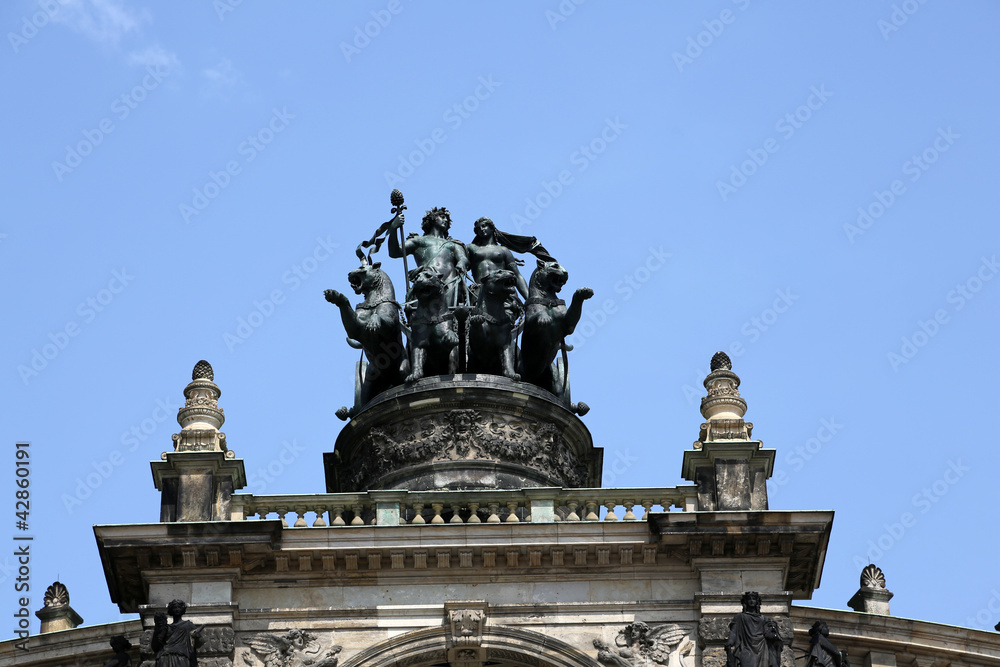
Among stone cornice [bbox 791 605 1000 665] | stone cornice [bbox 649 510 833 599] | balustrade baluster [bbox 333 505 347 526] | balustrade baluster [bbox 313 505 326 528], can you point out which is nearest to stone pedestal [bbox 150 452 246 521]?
balustrade baluster [bbox 313 505 326 528]

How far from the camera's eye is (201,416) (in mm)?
38688

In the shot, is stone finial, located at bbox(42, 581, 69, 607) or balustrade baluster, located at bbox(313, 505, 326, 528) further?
stone finial, located at bbox(42, 581, 69, 607)

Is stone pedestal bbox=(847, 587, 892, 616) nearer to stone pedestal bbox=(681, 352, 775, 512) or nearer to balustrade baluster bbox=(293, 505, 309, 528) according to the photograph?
stone pedestal bbox=(681, 352, 775, 512)

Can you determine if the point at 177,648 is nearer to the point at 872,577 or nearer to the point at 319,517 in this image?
the point at 319,517

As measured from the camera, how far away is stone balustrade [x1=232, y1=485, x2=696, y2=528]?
38000mm

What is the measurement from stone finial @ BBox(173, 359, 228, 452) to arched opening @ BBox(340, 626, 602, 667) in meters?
4.57

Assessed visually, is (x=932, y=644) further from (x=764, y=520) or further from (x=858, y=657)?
(x=764, y=520)

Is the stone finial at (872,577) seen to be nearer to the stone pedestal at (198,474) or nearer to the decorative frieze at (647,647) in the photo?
the decorative frieze at (647,647)

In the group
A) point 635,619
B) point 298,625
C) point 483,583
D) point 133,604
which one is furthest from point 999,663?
point 133,604

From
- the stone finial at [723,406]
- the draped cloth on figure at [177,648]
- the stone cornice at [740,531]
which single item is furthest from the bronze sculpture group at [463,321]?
the draped cloth on figure at [177,648]

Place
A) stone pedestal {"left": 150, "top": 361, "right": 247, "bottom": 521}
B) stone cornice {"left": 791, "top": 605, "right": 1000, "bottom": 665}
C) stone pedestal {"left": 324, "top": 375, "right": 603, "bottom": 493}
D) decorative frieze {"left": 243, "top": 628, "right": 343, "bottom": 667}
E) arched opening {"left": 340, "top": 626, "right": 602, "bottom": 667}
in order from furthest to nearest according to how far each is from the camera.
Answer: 1. stone pedestal {"left": 324, "top": 375, "right": 603, "bottom": 493}
2. stone cornice {"left": 791, "top": 605, "right": 1000, "bottom": 665}
3. stone pedestal {"left": 150, "top": 361, "right": 247, "bottom": 521}
4. arched opening {"left": 340, "top": 626, "right": 602, "bottom": 667}
5. decorative frieze {"left": 243, "top": 628, "right": 343, "bottom": 667}

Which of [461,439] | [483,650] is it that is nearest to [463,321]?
[461,439]

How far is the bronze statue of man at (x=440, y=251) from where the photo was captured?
44.0m

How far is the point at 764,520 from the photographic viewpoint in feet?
122
